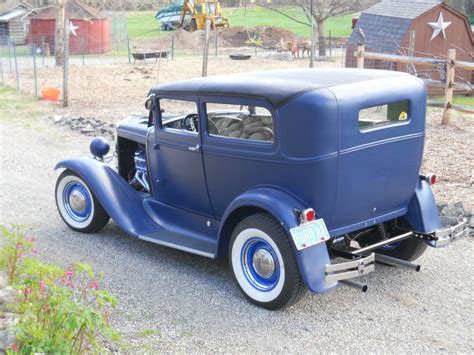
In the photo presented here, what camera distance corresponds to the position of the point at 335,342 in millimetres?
4492

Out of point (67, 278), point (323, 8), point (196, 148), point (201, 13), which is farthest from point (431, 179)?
point (201, 13)

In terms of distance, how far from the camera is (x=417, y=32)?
1680 centimetres

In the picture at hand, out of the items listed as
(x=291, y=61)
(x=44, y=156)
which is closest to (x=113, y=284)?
(x=44, y=156)

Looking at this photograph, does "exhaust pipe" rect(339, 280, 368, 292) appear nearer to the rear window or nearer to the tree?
the rear window

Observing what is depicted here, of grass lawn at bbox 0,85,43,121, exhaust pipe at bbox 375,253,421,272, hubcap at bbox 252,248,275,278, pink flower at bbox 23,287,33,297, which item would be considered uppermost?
pink flower at bbox 23,287,33,297

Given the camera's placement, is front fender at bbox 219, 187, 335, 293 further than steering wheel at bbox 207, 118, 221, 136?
No

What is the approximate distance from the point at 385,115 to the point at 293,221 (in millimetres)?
1218

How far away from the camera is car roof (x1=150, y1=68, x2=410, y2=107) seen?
4.82 meters

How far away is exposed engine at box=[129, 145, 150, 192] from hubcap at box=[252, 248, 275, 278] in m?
1.74

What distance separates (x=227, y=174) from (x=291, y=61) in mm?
23731

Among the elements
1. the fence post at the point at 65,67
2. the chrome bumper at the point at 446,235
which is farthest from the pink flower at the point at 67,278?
the fence post at the point at 65,67

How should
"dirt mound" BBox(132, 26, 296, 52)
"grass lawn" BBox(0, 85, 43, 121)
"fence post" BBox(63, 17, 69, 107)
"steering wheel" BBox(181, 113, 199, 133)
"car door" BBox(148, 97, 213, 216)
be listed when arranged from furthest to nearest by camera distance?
1. "dirt mound" BBox(132, 26, 296, 52)
2. "fence post" BBox(63, 17, 69, 107)
3. "grass lawn" BBox(0, 85, 43, 121)
4. "steering wheel" BBox(181, 113, 199, 133)
5. "car door" BBox(148, 97, 213, 216)

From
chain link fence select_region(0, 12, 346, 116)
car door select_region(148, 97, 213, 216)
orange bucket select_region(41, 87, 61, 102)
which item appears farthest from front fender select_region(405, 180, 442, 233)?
orange bucket select_region(41, 87, 61, 102)

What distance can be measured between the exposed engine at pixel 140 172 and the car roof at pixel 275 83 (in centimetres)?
97
